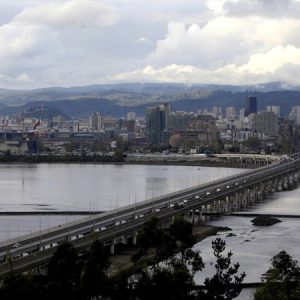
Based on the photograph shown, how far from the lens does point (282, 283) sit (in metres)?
10.6

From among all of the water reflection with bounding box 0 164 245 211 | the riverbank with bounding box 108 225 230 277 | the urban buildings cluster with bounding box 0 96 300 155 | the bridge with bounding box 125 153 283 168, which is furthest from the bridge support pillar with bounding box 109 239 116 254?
the urban buildings cluster with bounding box 0 96 300 155

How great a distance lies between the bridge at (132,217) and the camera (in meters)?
13.5

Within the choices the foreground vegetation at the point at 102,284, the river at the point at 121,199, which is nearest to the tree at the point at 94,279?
the foreground vegetation at the point at 102,284

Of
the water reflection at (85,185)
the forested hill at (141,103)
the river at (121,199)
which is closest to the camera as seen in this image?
the river at (121,199)

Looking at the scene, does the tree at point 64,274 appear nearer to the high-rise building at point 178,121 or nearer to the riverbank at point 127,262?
the riverbank at point 127,262

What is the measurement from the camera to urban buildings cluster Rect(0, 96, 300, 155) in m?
59.9

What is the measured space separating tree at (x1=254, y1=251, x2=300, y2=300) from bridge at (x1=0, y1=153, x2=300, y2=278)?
128 inches

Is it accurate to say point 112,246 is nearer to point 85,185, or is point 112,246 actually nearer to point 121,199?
point 121,199

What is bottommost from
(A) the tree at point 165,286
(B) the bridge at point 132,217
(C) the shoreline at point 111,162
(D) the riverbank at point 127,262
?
(C) the shoreline at point 111,162

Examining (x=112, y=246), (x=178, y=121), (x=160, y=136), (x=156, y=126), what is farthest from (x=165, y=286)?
(x=178, y=121)

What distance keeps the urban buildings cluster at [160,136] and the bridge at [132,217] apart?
91.9ft

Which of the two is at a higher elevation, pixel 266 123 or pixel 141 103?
pixel 141 103

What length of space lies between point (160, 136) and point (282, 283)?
61479 millimetres

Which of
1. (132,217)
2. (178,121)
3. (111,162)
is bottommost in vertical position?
(111,162)
